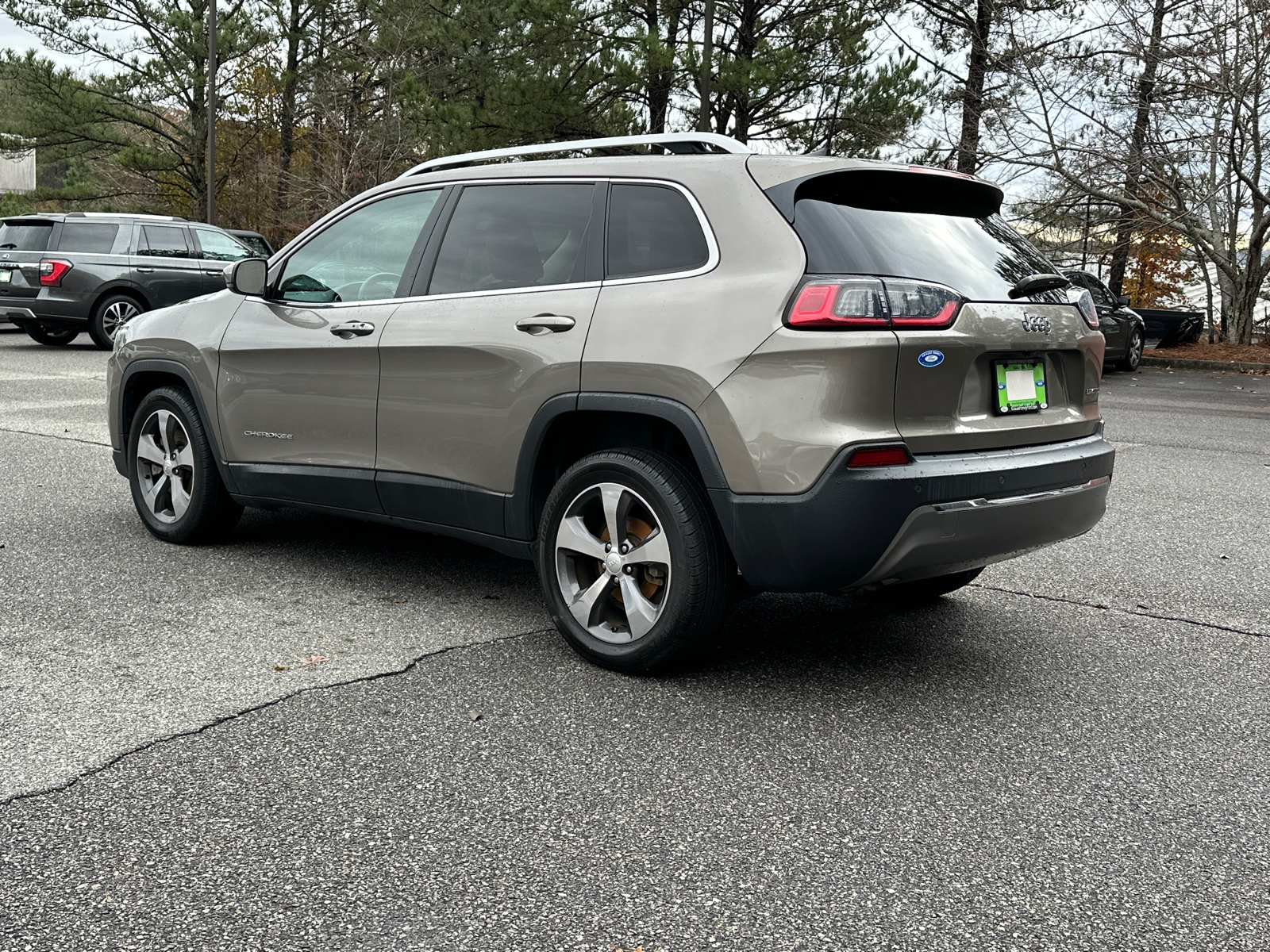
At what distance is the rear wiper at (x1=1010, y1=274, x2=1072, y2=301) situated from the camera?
13.7 ft

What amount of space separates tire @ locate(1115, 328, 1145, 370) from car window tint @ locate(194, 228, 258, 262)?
13791 millimetres

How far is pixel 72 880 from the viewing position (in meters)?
2.75

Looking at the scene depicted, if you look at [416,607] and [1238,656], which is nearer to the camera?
[1238,656]

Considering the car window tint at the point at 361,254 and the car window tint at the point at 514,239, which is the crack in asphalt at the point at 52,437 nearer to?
the car window tint at the point at 361,254

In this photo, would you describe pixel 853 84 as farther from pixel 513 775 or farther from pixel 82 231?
pixel 513 775

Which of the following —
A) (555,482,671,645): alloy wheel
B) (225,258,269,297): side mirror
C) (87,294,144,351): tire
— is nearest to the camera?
(555,482,671,645): alloy wheel

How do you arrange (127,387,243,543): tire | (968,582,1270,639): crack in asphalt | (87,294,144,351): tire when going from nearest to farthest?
1. (968,582,1270,639): crack in asphalt
2. (127,387,243,543): tire
3. (87,294,144,351): tire

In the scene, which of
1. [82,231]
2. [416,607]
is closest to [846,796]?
[416,607]

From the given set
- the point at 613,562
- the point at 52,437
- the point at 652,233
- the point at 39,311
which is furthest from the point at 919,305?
the point at 39,311

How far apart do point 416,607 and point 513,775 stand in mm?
1765

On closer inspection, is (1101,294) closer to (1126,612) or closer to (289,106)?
(1126,612)

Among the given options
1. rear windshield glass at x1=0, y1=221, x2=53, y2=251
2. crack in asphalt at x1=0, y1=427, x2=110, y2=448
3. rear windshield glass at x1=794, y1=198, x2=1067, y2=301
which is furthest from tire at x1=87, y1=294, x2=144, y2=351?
rear windshield glass at x1=794, y1=198, x2=1067, y2=301

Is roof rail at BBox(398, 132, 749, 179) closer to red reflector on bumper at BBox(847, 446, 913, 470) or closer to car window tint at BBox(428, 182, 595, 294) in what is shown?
car window tint at BBox(428, 182, 595, 294)

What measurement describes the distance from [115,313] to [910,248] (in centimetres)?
1658
